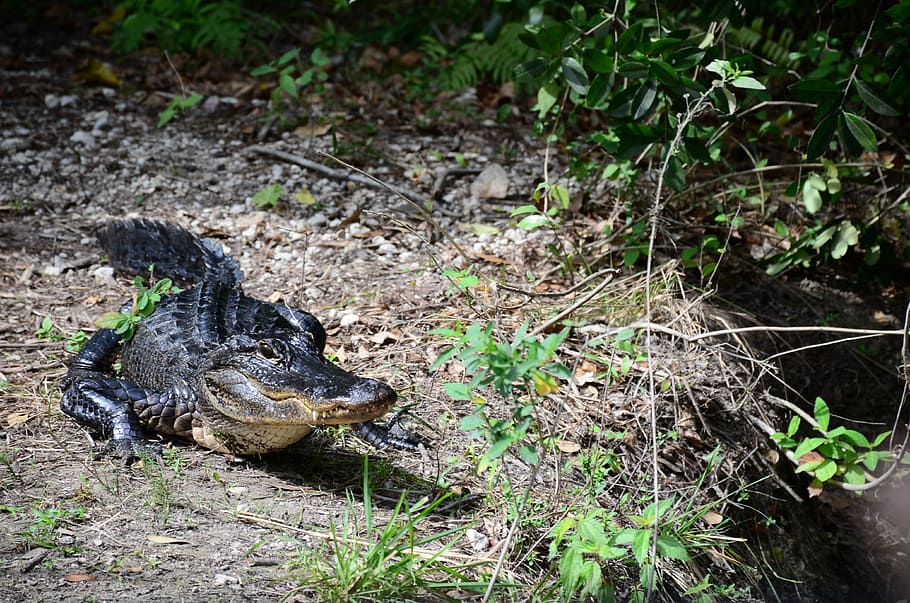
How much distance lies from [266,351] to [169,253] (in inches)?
60.2

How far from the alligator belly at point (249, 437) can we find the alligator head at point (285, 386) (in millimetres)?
52

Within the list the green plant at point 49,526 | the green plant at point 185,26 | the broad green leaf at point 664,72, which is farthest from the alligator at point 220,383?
the green plant at point 185,26

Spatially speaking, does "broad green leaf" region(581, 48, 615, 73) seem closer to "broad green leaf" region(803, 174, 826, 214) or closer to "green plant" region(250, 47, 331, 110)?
"broad green leaf" region(803, 174, 826, 214)

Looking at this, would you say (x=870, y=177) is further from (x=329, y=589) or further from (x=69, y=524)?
(x=69, y=524)

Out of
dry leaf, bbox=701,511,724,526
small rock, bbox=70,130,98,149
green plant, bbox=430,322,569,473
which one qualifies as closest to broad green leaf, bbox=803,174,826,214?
dry leaf, bbox=701,511,724,526

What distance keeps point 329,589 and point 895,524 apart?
9.45 ft

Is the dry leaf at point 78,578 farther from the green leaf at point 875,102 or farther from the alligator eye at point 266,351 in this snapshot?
the green leaf at point 875,102

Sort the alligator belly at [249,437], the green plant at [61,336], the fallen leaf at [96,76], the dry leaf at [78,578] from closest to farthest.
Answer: the dry leaf at [78,578]
the alligator belly at [249,437]
the green plant at [61,336]
the fallen leaf at [96,76]

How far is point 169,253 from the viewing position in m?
4.15

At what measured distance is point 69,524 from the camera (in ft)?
8.24

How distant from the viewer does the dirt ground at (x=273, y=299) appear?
2480 mm

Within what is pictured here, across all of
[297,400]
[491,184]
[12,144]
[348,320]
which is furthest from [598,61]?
[12,144]

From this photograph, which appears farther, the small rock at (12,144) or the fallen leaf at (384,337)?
the small rock at (12,144)

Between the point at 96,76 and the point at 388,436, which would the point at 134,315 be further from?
the point at 96,76
